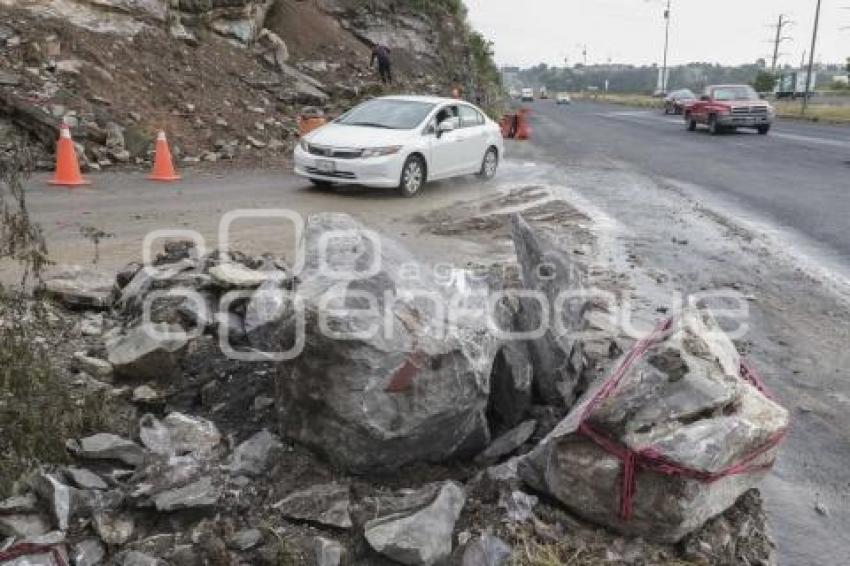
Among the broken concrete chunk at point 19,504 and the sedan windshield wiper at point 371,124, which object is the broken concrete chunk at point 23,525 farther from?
the sedan windshield wiper at point 371,124

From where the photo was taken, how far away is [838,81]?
307 ft

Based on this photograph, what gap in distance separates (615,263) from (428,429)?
17.8ft

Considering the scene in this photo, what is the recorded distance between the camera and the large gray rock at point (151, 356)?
4.66m

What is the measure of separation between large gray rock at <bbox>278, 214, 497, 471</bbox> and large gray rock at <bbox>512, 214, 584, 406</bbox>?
599mm

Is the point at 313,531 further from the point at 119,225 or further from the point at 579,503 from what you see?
the point at 119,225

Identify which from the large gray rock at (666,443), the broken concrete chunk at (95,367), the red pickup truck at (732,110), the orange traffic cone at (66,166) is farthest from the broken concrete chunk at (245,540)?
the red pickup truck at (732,110)

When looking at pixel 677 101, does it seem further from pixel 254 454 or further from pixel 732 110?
pixel 254 454

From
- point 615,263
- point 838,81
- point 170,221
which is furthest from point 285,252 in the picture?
point 838,81

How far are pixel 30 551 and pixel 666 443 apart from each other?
2.61 metres

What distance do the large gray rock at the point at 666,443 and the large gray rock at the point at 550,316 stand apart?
0.82m

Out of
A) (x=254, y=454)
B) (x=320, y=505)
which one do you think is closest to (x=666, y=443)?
(x=320, y=505)

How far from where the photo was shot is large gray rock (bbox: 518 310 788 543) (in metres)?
3.28

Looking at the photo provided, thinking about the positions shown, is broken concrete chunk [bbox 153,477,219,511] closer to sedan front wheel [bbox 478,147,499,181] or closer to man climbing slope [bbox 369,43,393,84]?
sedan front wheel [bbox 478,147,499,181]

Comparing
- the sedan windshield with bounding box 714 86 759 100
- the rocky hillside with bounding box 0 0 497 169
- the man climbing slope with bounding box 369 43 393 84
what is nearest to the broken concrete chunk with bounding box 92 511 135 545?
the rocky hillside with bounding box 0 0 497 169
